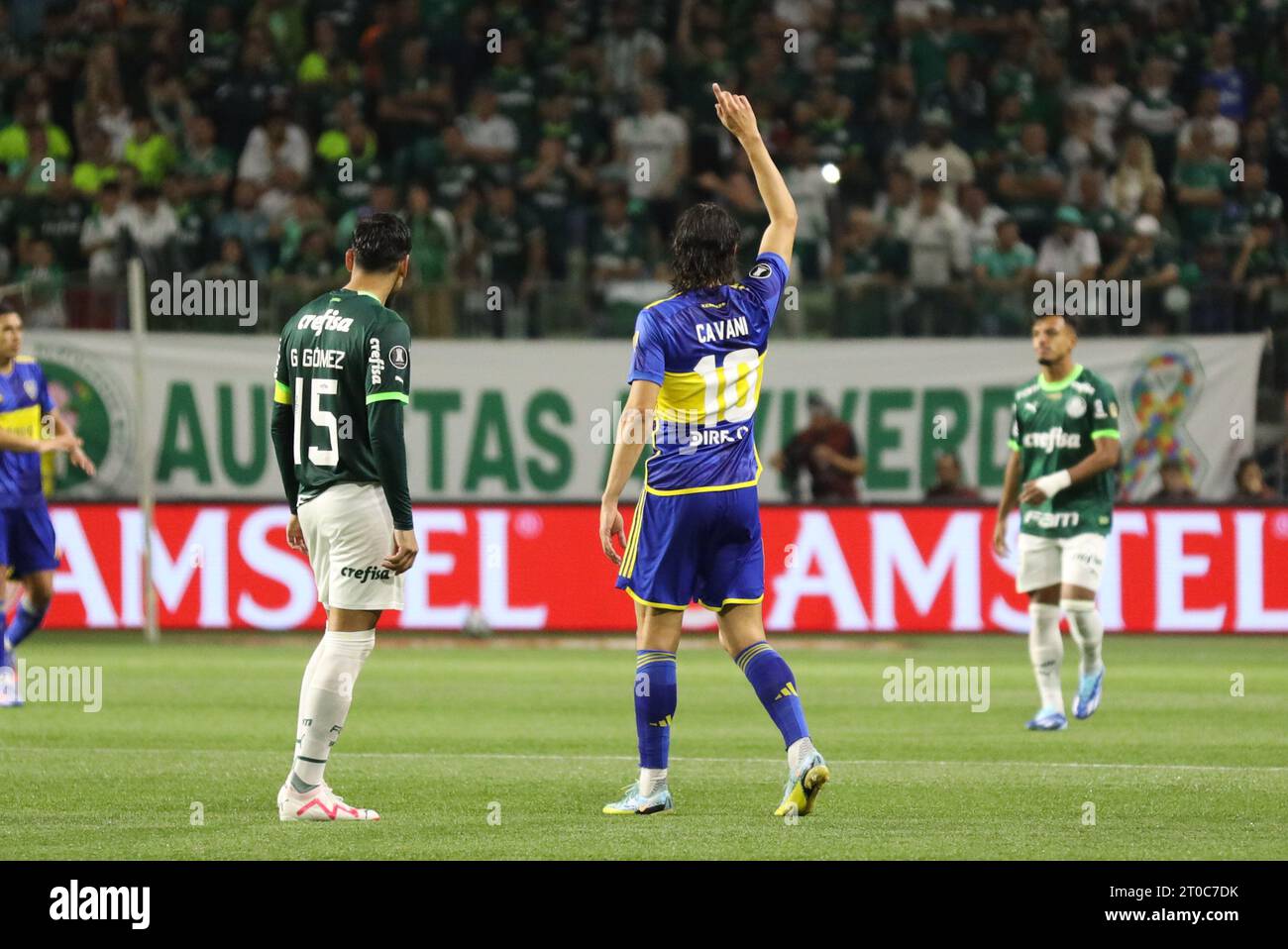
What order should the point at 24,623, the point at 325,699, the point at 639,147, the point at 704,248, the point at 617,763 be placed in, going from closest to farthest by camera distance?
the point at 325,699 < the point at 704,248 < the point at 617,763 < the point at 24,623 < the point at 639,147

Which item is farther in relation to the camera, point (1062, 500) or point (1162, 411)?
point (1162, 411)

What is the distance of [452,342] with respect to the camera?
20.3 meters

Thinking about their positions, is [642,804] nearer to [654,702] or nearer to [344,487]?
[654,702]

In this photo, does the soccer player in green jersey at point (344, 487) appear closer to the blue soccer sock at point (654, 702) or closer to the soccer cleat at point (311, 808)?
the soccer cleat at point (311, 808)

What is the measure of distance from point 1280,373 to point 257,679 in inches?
397

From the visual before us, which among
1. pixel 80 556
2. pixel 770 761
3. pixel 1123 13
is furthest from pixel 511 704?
pixel 1123 13

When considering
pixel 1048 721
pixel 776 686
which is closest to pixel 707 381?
pixel 776 686

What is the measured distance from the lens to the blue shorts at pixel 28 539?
1405cm

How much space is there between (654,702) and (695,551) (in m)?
0.65

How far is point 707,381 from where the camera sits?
8.48 meters

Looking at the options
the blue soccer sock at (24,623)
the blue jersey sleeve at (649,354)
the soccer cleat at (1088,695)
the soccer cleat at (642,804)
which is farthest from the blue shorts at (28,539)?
the blue jersey sleeve at (649,354)

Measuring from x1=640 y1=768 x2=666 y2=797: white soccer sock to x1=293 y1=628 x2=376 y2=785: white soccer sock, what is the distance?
4.13ft

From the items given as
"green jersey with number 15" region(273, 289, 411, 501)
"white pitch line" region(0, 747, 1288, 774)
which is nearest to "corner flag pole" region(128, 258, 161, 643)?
"white pitch line" region(0, 747, 1288, 774)

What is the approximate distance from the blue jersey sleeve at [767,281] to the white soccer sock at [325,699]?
6.96ft
